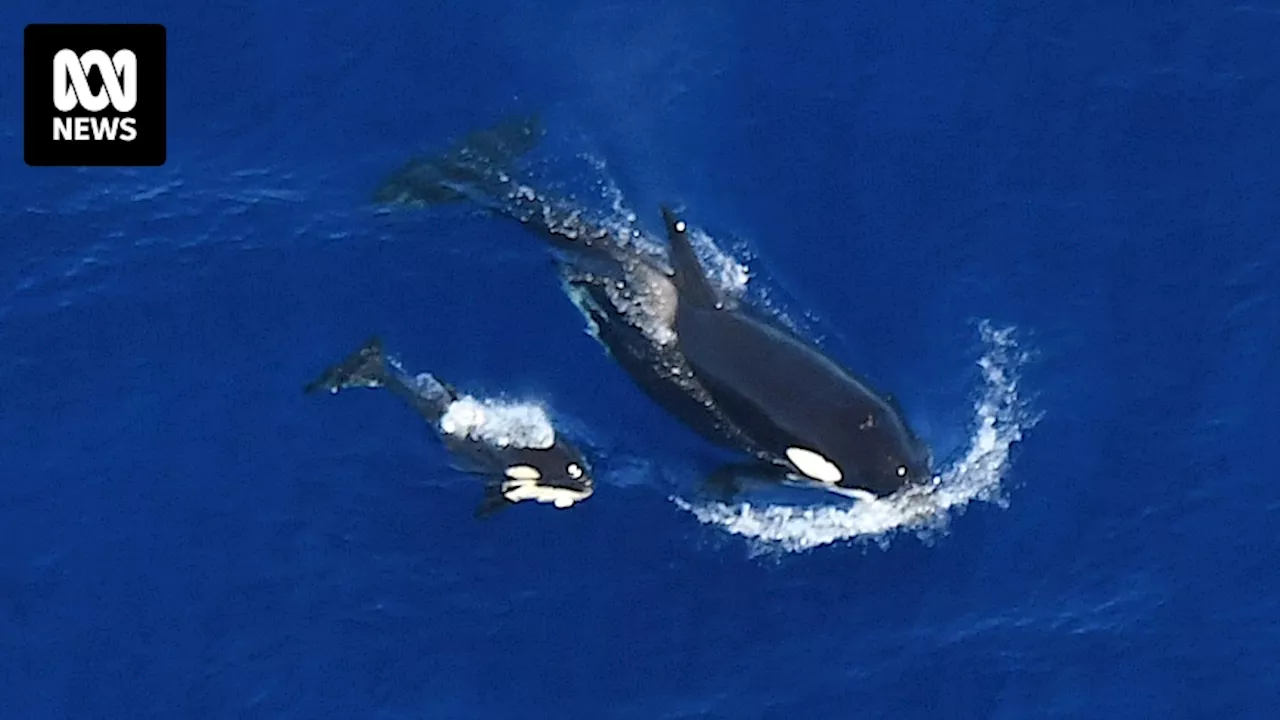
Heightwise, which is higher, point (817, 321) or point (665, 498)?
point (817, 321)

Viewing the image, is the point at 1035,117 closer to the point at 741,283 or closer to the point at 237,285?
the point at 741,283

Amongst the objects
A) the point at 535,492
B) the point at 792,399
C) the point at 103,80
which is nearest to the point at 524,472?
the point at 535,492

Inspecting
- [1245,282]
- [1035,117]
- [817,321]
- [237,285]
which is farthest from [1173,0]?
[237,285]

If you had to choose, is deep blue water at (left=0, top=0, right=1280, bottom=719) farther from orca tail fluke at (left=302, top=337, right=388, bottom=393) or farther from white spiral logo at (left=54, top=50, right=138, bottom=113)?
white spiral logo at (left=54, top=50, right=138, bottom=113)

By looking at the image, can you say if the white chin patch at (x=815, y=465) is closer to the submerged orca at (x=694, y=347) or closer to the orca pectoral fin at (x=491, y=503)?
the submerged orca at (x=694, y=347)

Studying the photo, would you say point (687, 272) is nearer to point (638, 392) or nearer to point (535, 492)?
point (638, 392)

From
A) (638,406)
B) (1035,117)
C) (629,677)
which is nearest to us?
(629,677)

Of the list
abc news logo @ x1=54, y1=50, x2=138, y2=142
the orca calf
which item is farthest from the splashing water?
abc news logo @ x1=54, y1=50, x2=138, y2=142
